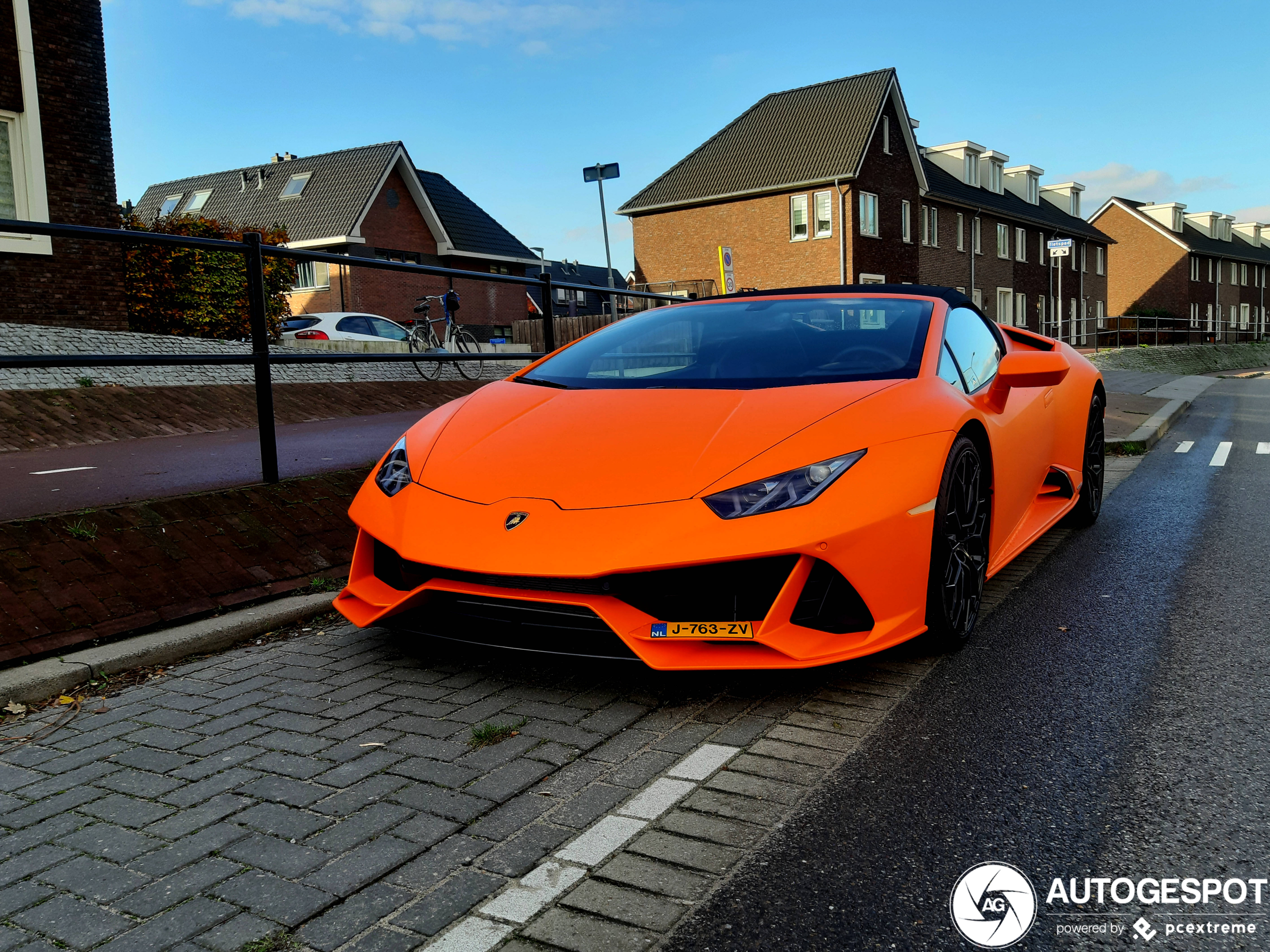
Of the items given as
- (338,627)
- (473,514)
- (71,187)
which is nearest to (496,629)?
(473,514)

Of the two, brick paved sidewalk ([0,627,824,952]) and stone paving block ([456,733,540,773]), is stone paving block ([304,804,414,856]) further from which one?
stone paving block ([456,733,540,773])

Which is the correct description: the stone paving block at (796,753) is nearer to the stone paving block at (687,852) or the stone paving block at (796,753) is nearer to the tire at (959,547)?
the stone paving block at (687,852)

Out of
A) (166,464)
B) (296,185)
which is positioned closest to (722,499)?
(166,464)

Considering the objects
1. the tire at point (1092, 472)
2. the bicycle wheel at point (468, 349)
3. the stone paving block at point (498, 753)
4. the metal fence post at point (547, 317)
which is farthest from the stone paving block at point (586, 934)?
the bicycle wheel at point (468, 349)

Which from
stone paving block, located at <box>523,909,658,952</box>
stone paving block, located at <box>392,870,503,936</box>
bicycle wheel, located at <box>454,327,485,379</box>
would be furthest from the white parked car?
stone paving block, located at <box>523,909,658,952</box>

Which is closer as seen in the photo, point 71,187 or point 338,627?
point 338,627

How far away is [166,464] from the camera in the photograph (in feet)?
19.2

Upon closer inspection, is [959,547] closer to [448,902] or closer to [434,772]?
[434,772]

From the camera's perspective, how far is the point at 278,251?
5016mm

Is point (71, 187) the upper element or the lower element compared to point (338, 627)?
upper

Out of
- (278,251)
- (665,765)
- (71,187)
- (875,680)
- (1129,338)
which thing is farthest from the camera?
(1129,338)

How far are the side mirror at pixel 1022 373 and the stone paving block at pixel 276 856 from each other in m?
3.06

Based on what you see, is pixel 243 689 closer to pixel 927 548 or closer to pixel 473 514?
pixel 473 514

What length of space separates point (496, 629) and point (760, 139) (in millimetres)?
36549
